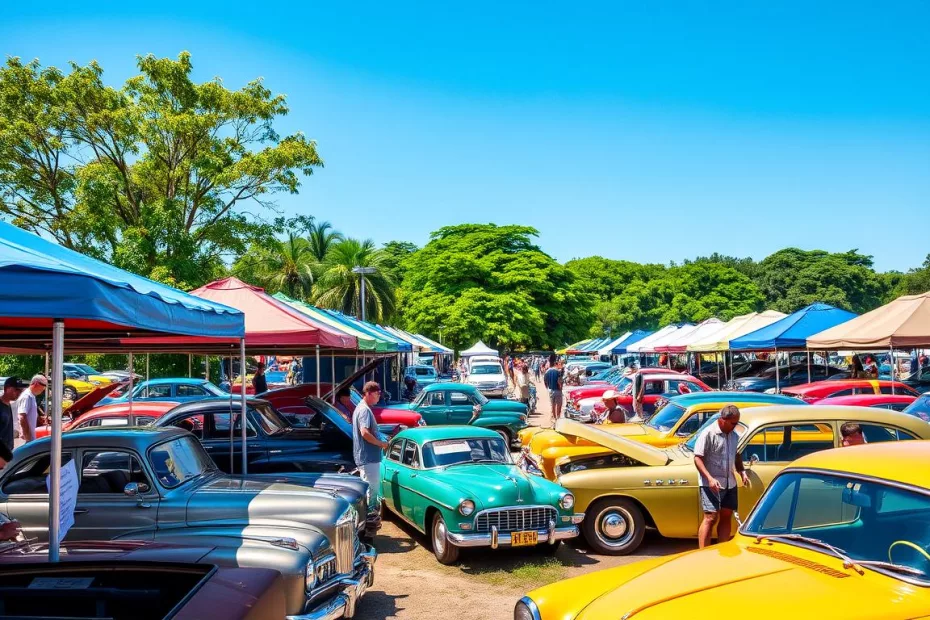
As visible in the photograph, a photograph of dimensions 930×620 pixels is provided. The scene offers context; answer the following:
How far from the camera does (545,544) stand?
8.42 meters

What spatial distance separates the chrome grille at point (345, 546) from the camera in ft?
20.7

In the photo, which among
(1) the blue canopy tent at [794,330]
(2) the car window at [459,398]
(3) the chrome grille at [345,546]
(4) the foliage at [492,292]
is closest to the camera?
(3) the chrome grille at [345,546]

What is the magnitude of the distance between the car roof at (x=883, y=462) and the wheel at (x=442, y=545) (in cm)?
443

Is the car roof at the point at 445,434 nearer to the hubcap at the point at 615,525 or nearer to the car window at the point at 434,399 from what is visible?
the hubcap at the point at 615,525

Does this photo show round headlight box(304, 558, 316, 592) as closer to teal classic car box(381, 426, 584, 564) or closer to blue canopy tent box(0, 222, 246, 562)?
blue canopy tent box(0, 222, 246, 562)

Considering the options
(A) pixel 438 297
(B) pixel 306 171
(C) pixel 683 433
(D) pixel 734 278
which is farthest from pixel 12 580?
(D) pixel 734 278

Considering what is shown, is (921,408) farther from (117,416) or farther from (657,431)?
(117,416)

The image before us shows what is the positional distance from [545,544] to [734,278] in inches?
3243

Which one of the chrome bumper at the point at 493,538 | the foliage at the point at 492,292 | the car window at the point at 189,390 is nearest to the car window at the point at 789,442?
the chrome bumper at the point at 493,538

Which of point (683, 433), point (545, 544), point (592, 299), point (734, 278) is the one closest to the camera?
point (545, 544)

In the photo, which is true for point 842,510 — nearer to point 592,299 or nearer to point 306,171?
point 306,171

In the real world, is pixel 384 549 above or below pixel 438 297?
below

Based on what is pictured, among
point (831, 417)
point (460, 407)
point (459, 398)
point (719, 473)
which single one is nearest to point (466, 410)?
point (460, 407)

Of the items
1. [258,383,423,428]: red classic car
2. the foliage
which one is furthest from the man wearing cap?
the foliage
